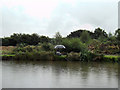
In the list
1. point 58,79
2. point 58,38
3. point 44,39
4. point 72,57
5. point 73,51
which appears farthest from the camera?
point 44,39

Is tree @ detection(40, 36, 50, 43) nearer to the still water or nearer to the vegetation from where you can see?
the vegetation

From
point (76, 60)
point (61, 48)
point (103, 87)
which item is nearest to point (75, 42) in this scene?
point (61, 48)

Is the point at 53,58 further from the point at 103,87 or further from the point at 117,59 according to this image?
the point at 103,87

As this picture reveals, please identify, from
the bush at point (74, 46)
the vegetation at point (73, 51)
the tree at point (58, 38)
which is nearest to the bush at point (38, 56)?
the vegetation at point (73, 51)

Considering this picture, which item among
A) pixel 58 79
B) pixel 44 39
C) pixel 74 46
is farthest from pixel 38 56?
pixel 44 39

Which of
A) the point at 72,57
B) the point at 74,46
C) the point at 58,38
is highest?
the point at 58,38

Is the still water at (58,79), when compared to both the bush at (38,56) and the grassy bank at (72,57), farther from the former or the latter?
the bush at (38,56)

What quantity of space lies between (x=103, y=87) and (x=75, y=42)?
453 inches

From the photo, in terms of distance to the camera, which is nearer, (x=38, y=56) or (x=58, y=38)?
(x=38, y=56)

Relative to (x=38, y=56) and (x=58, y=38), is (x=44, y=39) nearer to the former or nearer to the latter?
(x=58, y=38)

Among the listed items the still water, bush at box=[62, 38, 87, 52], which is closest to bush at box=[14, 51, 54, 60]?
bush at box=[62, 38, 87, 52]

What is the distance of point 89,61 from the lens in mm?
13516

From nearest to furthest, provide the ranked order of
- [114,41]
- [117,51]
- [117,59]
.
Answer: [117,59], [117,51], [114,41]

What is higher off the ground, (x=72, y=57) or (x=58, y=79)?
(x=72, y=57)
